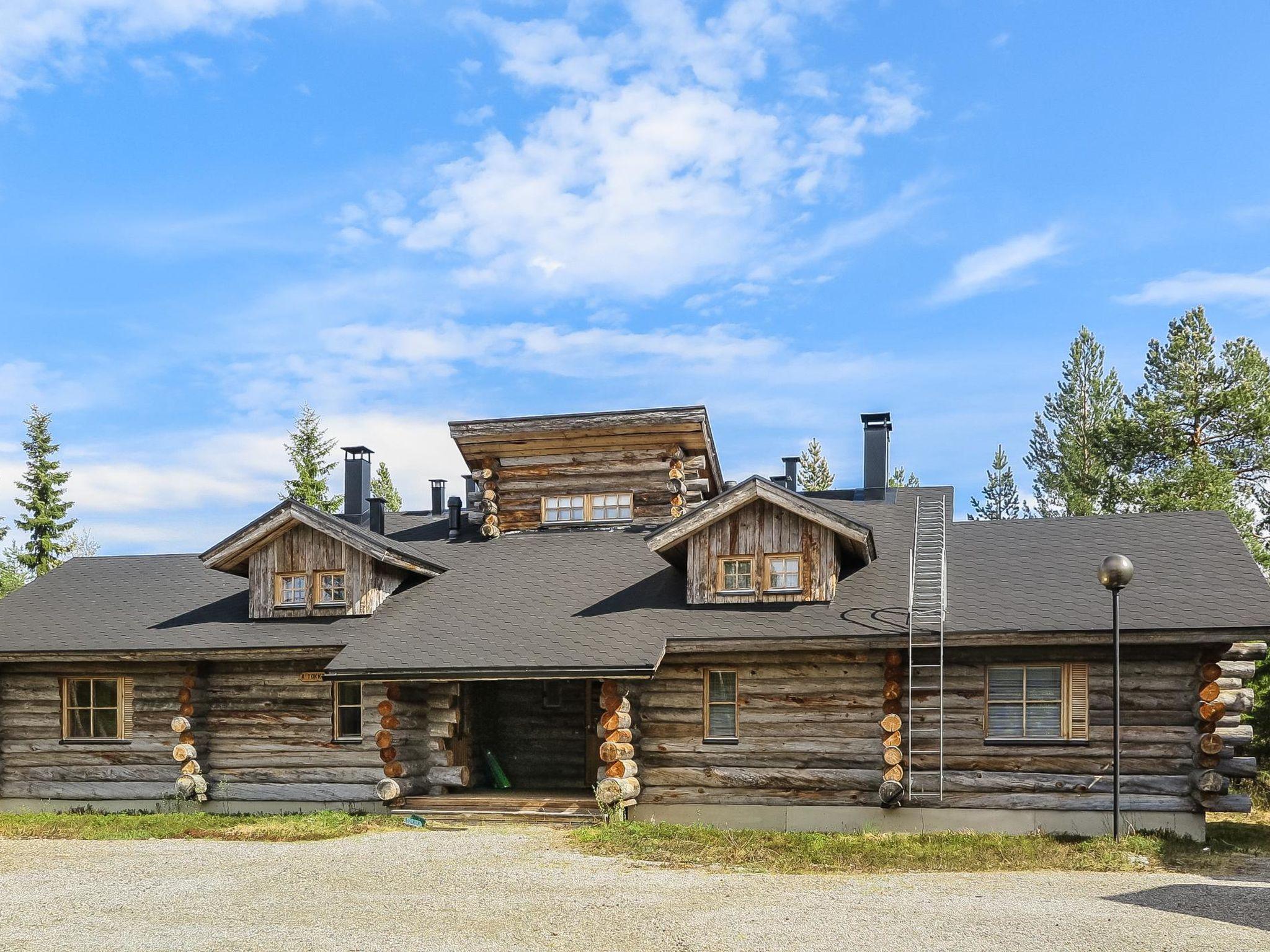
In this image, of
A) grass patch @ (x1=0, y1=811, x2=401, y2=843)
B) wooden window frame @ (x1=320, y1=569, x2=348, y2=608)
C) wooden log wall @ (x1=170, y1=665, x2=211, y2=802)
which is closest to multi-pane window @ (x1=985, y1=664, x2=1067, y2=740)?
grass patch @ (x1=0, y1=811, x2=401, y2=843)

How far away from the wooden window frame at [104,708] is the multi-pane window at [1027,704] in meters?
15.2

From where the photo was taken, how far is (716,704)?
1942cm

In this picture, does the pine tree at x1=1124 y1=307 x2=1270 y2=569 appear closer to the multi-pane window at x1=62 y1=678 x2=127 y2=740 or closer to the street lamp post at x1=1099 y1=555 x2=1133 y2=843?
the street lamp post at x1=1099 y1=555 x2=1133 y2=843

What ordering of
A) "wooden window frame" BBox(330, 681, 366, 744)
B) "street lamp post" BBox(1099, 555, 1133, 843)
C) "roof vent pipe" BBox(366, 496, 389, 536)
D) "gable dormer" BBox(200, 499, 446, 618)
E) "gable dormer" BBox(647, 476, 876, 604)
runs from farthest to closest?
1. "roof vent pipe" BBox(366, 496, 389, 536)
2. "gable dormer" BBox(200, 499, 446, 618)
3. "wooden window frame" BBox(330, 681, 366, 744)
4. "gable dormer" BBox(647, 476, 876, 604)
5. "street lamp post" BBox(1099, 555, 1133, 843)

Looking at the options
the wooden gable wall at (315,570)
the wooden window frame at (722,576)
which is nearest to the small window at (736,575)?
Answer: the wooden window frame at (722,576)

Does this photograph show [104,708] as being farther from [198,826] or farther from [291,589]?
[198,826]

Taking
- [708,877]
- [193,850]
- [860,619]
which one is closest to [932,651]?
[860,619]

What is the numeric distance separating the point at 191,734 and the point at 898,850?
12582mm

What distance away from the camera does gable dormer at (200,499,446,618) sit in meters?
22.0

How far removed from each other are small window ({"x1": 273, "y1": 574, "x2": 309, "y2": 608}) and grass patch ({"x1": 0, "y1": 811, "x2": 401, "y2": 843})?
151 inches

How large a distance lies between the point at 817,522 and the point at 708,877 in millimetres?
7153

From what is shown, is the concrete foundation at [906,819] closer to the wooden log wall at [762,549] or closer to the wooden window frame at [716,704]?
the wooden window frame at [716,704]

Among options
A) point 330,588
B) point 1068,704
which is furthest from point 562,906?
point 330,588

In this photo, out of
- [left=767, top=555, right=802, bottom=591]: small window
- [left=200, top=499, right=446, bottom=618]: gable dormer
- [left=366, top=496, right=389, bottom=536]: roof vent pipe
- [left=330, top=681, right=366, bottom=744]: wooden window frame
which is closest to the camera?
[left=767, top=555, right=802, bottom=591]: small window
